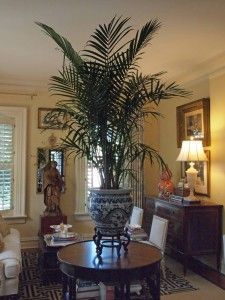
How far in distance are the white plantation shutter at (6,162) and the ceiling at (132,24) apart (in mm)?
1025

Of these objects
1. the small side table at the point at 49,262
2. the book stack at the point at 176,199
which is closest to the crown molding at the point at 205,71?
the book stack at the point at 176,199

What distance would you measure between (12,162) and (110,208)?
368 centimetres

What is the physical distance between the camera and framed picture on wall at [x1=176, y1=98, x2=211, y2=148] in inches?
178

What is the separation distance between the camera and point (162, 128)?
5.90 meters

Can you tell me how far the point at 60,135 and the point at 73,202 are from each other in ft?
3.90

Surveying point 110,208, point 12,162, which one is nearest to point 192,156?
point 110,208

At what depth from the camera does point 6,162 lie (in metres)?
5.48

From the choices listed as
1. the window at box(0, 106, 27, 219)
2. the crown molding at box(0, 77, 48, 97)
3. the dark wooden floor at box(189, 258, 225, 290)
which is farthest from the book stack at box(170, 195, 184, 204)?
the crown molding at box(0, 77, 48, 97)

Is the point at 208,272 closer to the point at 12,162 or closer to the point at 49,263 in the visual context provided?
the point at 49,263

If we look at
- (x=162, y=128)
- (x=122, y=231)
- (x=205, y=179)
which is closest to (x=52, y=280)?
(x=122, y=231)

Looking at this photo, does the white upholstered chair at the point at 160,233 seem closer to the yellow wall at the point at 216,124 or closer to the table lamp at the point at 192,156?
the table lamp at the point at 192,156

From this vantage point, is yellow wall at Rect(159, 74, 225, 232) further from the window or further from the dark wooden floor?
the window

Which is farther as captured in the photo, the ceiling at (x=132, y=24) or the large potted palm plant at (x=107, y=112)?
the ceiling at (x=132, y=24)

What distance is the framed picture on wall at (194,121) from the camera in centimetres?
452
